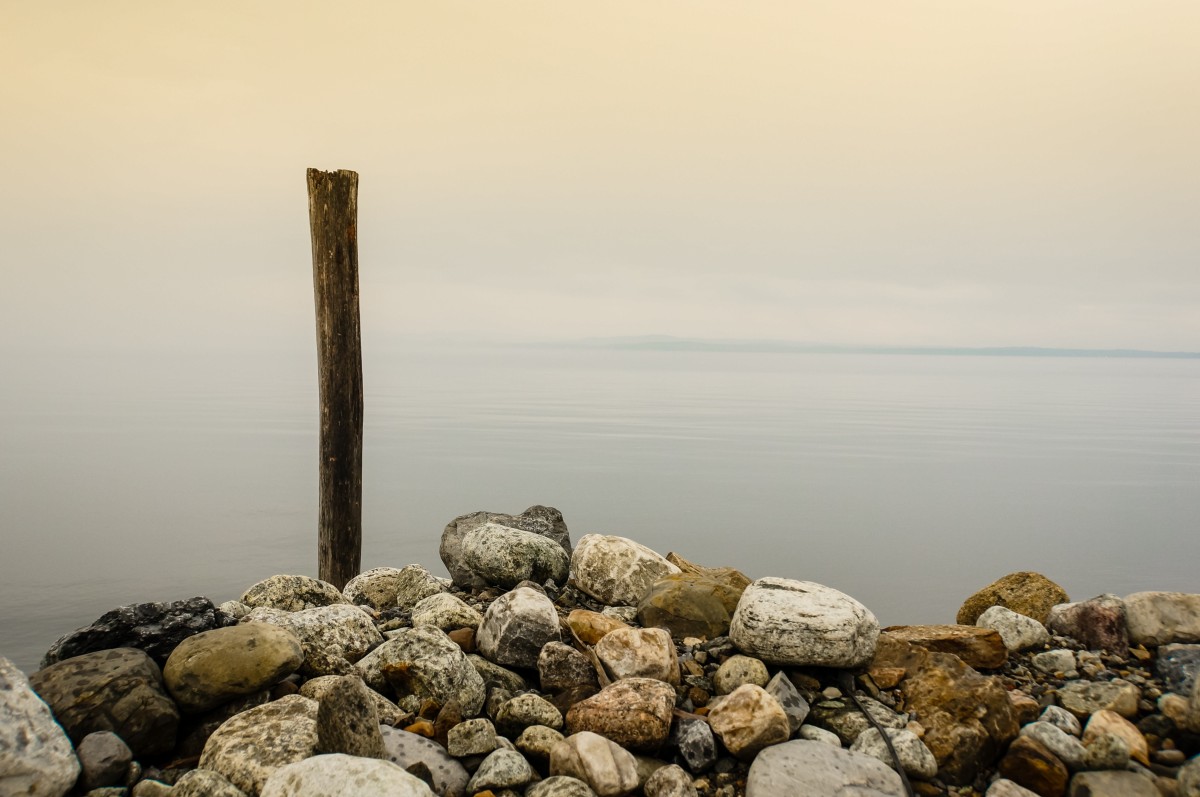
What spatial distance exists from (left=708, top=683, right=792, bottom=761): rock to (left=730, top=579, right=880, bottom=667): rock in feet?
1.78

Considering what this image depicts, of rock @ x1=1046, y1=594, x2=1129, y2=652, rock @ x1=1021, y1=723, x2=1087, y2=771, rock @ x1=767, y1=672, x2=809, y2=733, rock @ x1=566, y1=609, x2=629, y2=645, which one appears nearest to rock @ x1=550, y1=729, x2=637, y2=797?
rock @ x1=767, y1=672, x2=809, y2=733

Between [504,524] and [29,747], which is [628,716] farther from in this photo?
[504,524]

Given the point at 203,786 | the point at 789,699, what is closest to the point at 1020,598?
the point at 789,699

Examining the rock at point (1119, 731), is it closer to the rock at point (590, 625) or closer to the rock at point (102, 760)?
the rock at point (590, 625)

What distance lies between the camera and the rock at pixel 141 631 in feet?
16.9

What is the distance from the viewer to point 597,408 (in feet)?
174

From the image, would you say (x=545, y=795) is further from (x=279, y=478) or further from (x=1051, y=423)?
(x=1051, y=423)

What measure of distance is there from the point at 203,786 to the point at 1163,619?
6.63 meters

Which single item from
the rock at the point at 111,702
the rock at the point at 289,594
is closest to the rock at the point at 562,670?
the rock at the point at 111,702

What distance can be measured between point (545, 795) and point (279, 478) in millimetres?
31520

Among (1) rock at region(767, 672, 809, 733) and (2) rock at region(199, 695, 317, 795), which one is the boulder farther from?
(2) rock at region(199, 695, 317, 795)

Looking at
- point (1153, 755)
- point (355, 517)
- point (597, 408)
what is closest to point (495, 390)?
point (597, 408)

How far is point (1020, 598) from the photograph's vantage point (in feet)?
22.8

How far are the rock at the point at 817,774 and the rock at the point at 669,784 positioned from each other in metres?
0.36
